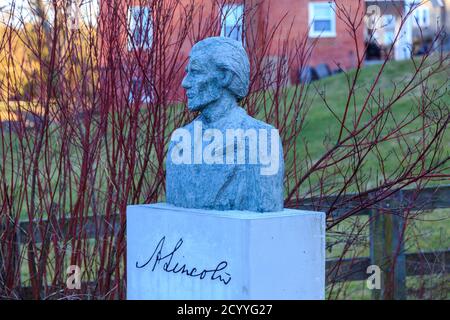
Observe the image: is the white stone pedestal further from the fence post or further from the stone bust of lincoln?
the fence post

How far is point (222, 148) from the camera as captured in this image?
5.26 meters

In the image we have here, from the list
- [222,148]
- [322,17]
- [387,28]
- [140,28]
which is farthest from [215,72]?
[322,17]

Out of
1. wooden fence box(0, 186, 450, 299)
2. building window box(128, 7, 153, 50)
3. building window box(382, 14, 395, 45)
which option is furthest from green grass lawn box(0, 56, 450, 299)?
building window box(128, 7, 153, 50)

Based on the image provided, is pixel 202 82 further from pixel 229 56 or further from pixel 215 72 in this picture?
pixel 229 56

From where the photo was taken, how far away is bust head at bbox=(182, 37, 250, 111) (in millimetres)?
5320

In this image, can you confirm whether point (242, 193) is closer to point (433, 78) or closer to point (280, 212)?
point (280, 212)

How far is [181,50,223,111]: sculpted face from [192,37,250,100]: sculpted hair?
0.04 metres

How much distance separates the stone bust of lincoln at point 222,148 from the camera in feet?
17.0

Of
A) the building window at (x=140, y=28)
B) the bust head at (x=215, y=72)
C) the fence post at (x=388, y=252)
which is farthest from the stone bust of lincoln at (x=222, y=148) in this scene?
the fence post at (x=388, y=252)

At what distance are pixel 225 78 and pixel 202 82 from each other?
0.14 metres

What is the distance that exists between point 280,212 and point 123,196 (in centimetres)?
191
